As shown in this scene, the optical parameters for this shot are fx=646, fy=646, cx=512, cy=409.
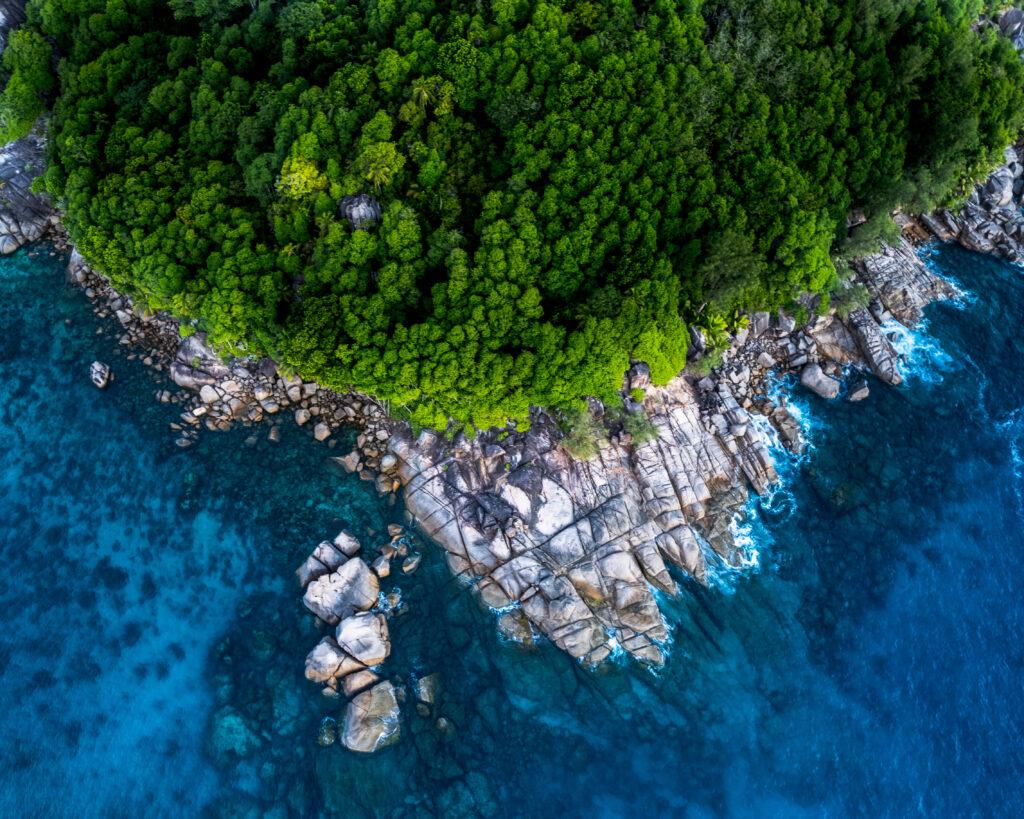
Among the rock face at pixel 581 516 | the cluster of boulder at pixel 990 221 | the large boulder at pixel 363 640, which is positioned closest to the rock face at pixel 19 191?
the rock face at pixel 581 516

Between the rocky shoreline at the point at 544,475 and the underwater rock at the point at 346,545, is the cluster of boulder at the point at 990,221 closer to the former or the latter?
the rocky shoreline at the point at 544,475

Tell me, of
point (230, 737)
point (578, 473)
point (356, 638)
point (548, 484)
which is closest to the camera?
point (230, 737)

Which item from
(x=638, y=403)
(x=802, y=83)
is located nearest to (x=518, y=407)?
(x=638, y=403)

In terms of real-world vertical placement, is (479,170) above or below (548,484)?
above

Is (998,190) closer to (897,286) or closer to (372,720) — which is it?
(897,286)

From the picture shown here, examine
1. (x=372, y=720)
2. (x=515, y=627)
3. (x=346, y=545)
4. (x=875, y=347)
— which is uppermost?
(x=875, y=347)

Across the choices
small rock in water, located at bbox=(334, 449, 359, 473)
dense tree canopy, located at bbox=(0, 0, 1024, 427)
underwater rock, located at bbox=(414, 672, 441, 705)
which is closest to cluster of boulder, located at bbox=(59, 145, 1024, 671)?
small rock in water, located at bbox=(334, 449, 359, 473)

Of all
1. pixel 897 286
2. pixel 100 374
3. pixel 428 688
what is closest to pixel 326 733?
pixel 428 688
